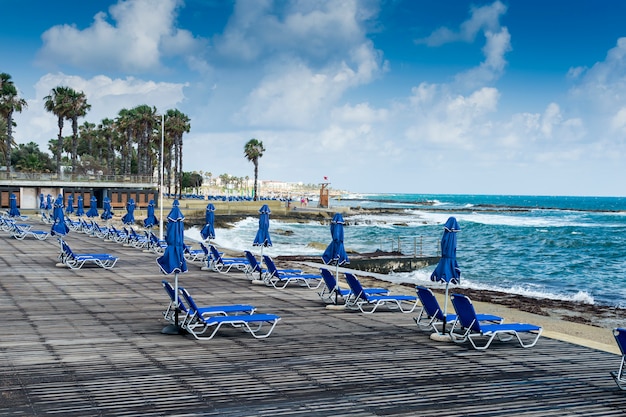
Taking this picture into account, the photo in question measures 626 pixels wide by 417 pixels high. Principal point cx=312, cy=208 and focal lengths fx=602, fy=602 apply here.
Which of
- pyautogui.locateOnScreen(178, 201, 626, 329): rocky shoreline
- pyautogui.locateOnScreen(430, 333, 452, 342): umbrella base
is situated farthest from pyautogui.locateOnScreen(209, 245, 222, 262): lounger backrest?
pyautogui.locateOnScreen(430, 333, 452, 342): umbrella base

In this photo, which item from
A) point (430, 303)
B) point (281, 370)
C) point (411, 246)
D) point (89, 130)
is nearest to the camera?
point (281, 370)

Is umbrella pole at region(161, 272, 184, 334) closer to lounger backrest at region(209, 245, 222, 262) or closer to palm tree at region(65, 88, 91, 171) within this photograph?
lounger backrest at region(209, 245, 222, 262)

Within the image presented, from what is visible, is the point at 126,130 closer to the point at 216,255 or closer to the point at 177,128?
the point at 177,128

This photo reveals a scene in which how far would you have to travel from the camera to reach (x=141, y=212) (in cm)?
4756

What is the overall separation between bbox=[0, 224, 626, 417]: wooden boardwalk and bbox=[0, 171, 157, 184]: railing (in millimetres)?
40259

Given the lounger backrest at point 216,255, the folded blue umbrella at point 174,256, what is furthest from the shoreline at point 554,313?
the folded blue umbrella at point 174,256

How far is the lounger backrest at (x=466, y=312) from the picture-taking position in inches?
347

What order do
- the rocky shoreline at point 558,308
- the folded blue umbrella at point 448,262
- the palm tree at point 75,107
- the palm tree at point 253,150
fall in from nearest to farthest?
1. the folded blue umbrella at point 448,262
2. the rocky shoreline at point 558,308
3. the palm tree at point 75,107
4. the palm tree at point 253,150

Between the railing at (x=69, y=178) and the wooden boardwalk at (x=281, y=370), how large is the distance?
40.3 m

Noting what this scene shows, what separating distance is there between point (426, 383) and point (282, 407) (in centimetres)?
189

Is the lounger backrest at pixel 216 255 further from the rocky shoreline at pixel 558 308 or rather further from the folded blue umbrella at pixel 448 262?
the folded blue umbrella at pixel 448 262

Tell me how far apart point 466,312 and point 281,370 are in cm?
304

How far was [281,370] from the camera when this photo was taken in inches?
295

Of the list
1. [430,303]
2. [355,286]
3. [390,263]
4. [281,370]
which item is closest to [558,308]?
[355,286]
